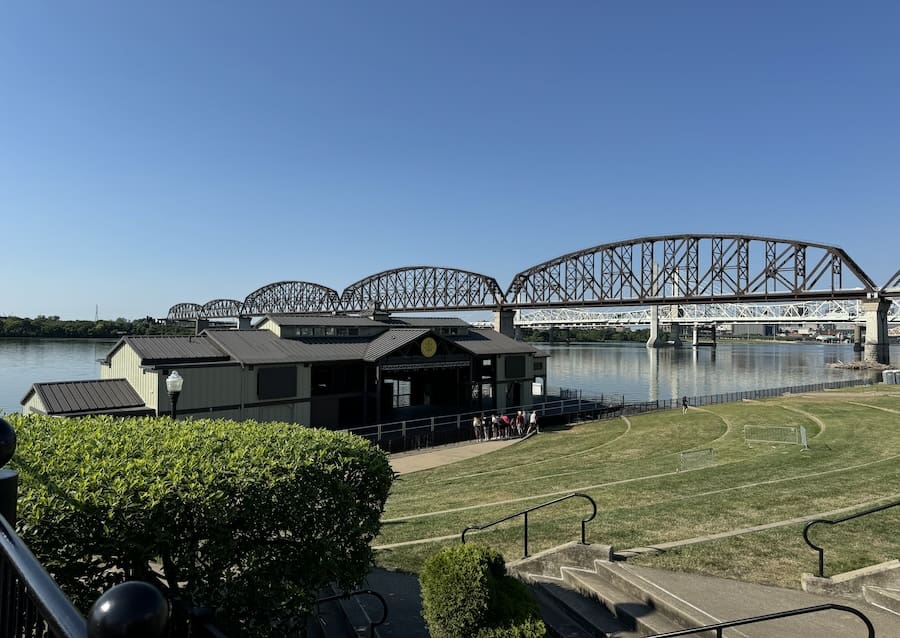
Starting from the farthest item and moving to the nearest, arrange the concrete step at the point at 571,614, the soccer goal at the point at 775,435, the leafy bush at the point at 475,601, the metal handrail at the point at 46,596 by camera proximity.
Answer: the soccer goal at the point at 775,435 < the concrete step at the point at 571,614 < the leafy bush at the point at 475,601 < the metal handrail at the point at 46,596

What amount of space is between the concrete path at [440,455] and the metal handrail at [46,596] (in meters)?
24.1

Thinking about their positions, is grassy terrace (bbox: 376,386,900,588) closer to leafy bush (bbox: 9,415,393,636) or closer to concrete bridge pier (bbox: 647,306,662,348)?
leafy bush (bbox: 9,415,393,636)

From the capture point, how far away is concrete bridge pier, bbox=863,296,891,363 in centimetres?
8062

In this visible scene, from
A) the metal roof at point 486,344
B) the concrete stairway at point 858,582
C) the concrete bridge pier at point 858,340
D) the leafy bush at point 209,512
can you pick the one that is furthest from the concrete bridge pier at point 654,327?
the leafy bush at point 209,512

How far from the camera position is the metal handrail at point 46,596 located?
1894mm

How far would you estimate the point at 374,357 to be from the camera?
112ft

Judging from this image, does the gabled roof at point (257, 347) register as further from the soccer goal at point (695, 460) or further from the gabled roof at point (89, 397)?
the soccer goal at point (695, 460)

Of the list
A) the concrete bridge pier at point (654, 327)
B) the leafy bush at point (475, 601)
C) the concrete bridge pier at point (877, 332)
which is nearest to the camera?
the leafy bush at point (475, 601)

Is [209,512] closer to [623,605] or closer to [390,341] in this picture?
[623,605]

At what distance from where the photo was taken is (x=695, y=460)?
69.5ft

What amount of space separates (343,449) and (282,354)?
25.1 m

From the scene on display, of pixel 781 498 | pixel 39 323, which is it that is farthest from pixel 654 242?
pixel 39 323

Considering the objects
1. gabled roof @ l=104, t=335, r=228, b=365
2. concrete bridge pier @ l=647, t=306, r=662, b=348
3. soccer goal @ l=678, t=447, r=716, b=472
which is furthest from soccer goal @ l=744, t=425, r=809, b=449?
concrete bridge pier @ l=647, t=306, r=662, b=348

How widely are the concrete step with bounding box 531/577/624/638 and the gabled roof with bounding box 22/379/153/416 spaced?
899 inches
